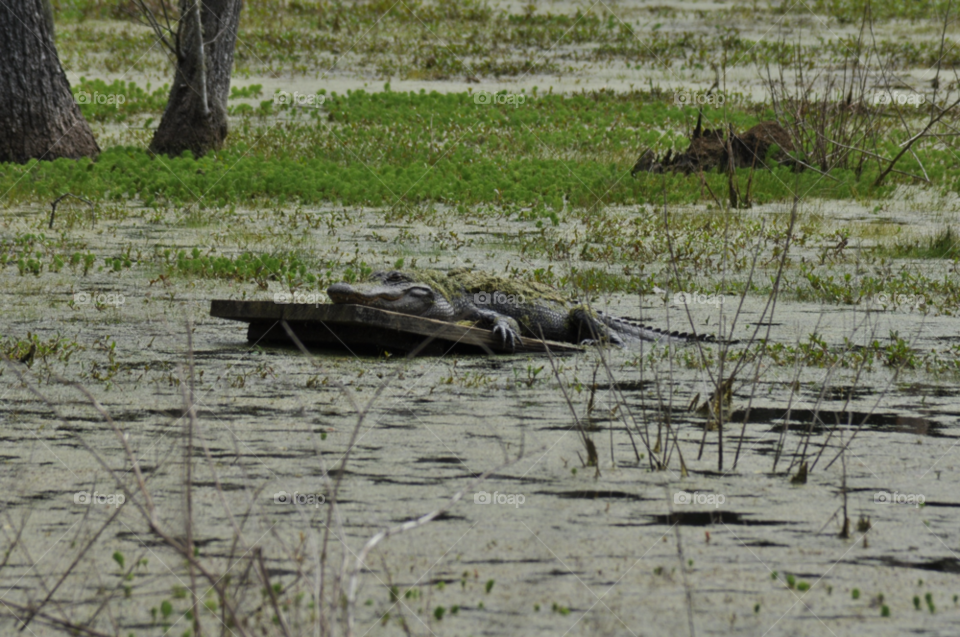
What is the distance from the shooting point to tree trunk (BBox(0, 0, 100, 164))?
15414 millimetres

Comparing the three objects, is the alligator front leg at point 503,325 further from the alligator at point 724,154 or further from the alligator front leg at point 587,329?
the alligator at point 724,154

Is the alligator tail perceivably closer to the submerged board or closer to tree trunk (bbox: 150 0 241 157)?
the submerged board

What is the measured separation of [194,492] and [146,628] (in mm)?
1173

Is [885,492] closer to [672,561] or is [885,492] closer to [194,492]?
[672,561]

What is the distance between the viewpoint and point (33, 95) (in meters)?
15.8

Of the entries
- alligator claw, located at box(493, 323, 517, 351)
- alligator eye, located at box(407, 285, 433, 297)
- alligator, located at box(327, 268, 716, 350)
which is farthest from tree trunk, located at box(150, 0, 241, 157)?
alligator claw, located at box(493, 323, 517, 351)

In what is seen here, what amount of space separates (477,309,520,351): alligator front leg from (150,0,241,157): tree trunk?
10.3 metres

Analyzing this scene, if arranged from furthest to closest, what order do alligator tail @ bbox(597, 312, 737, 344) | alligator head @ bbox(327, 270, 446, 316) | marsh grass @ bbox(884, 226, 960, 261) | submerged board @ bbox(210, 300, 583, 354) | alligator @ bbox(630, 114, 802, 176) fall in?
alligator @ bbox(630, 114, 802, 176) < marsh grass @ bbox(884, 226, 960, 261) < alligator tail @ bbox(597, 312, 737, 344) < alligator head @ bbox(327, 270, 446, 316) < submerged board @ bbox(210, 300, 583, 354)

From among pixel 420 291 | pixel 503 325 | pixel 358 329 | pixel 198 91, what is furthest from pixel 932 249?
pixel 198 91

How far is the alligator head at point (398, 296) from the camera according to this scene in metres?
7.50

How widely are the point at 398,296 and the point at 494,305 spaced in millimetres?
739

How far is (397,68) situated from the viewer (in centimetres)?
2748

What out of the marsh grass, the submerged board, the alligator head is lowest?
the submerged board

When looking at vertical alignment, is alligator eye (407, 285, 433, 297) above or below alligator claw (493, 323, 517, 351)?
above
